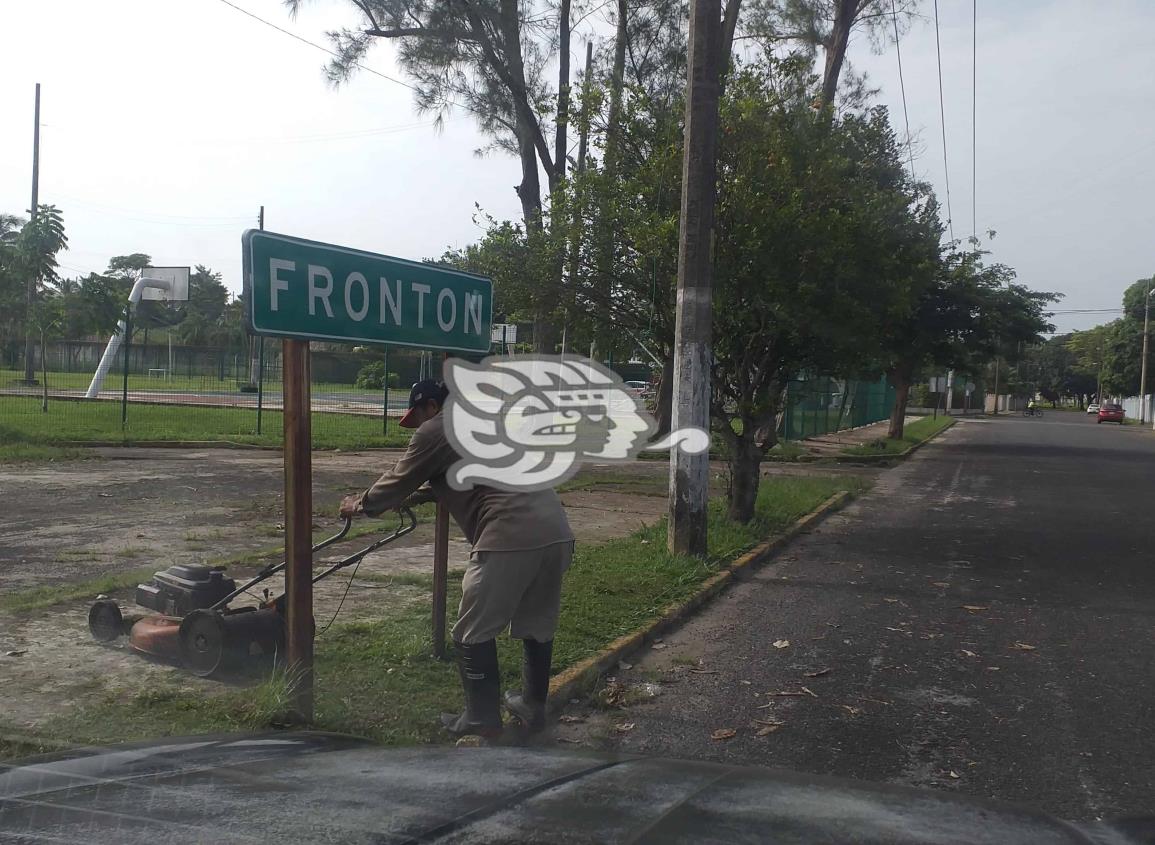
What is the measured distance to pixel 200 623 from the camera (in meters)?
5.23

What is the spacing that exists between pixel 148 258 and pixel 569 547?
93764mm

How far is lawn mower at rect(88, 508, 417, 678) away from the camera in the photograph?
520 cm

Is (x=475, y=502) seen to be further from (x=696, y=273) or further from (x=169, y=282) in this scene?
(x=169, y=282)

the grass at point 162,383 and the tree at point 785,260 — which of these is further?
the grass at point 162,383

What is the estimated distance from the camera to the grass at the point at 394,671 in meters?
4.54

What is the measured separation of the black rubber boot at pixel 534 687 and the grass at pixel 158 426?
45.6ft

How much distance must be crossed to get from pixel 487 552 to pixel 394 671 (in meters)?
1.38

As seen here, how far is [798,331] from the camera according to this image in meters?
10.4

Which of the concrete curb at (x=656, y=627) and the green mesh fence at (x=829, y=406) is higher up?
the green mesh fence at (x=829, y=406)

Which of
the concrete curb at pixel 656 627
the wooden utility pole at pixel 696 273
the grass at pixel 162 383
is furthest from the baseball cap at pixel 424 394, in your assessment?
the grass at pixel 162 383

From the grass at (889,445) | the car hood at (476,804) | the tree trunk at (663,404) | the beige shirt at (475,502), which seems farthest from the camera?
the grass at (889,445)

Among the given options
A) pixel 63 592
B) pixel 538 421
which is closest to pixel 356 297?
pixel 63 592

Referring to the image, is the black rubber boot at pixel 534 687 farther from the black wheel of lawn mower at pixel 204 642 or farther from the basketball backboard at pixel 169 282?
the basketball backboard at pixel 169 282

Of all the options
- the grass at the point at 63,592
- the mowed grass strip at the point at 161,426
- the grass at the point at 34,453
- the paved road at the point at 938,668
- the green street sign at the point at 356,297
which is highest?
the green street sign at the point at 356,297
